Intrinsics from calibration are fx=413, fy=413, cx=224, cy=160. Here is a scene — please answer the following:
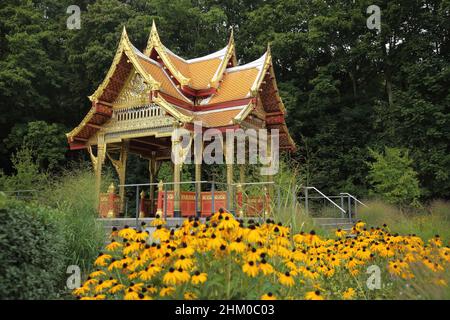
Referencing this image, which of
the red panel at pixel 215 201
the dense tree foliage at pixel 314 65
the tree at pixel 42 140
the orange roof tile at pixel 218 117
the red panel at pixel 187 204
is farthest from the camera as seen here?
the tree at pixel 42 140

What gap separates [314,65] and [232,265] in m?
30.6

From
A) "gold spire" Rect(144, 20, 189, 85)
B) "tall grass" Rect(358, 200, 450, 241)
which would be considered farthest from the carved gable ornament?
"tall grass" Rect(358, 200, 450, 241)

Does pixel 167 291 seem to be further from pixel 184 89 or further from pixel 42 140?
pixel 42 140

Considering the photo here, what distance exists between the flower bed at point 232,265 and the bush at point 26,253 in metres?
0.76

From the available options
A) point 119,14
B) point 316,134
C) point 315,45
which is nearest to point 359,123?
point 316,134

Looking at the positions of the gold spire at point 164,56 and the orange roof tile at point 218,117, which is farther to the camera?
the gold spire at point 164,56

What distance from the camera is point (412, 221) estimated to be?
Result: 1277cm

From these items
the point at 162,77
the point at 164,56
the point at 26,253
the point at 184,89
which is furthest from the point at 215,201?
the point at 26,253

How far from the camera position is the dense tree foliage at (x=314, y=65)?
83.6 feet

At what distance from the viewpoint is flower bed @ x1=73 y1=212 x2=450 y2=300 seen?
437 cm

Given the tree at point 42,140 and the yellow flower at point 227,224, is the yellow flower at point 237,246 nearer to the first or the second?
the yellow flower at point 227,224

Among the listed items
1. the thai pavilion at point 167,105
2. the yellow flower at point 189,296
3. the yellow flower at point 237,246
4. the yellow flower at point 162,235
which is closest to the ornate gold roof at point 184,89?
the thai pavilion at point 167,105

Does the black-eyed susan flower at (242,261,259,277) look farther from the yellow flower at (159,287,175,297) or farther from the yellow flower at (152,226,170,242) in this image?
the yellow flower at (152,226,170,242)

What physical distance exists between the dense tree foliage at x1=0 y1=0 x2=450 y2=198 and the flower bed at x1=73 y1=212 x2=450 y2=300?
60.4 ft
